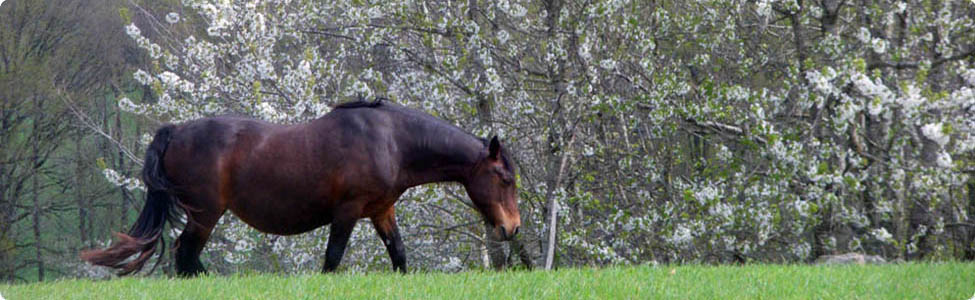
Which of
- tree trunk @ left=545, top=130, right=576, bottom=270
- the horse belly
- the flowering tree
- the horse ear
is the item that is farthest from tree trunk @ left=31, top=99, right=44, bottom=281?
the horse ear

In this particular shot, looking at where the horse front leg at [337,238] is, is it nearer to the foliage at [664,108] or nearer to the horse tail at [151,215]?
the horse tail at [151,215]

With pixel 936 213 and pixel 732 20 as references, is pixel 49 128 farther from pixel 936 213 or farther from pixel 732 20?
pixel 936 213

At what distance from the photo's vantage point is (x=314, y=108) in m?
10.6

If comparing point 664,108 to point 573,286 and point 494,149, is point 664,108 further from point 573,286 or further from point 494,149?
point 573,286

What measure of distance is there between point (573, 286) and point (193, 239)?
3.30 meters

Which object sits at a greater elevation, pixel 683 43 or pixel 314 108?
pixel 683 43

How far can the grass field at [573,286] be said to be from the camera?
594 cm

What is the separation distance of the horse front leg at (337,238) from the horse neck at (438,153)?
0.58m

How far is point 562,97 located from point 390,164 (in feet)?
11.2

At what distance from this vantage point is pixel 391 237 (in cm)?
793

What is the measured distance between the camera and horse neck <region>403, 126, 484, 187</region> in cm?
773

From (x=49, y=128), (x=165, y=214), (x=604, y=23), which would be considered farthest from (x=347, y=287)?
(x=49, y=128)

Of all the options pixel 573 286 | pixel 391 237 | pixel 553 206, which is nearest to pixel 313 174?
pixel 391 237

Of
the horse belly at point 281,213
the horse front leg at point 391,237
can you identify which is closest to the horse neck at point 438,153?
the horse front leg at point 391,237
